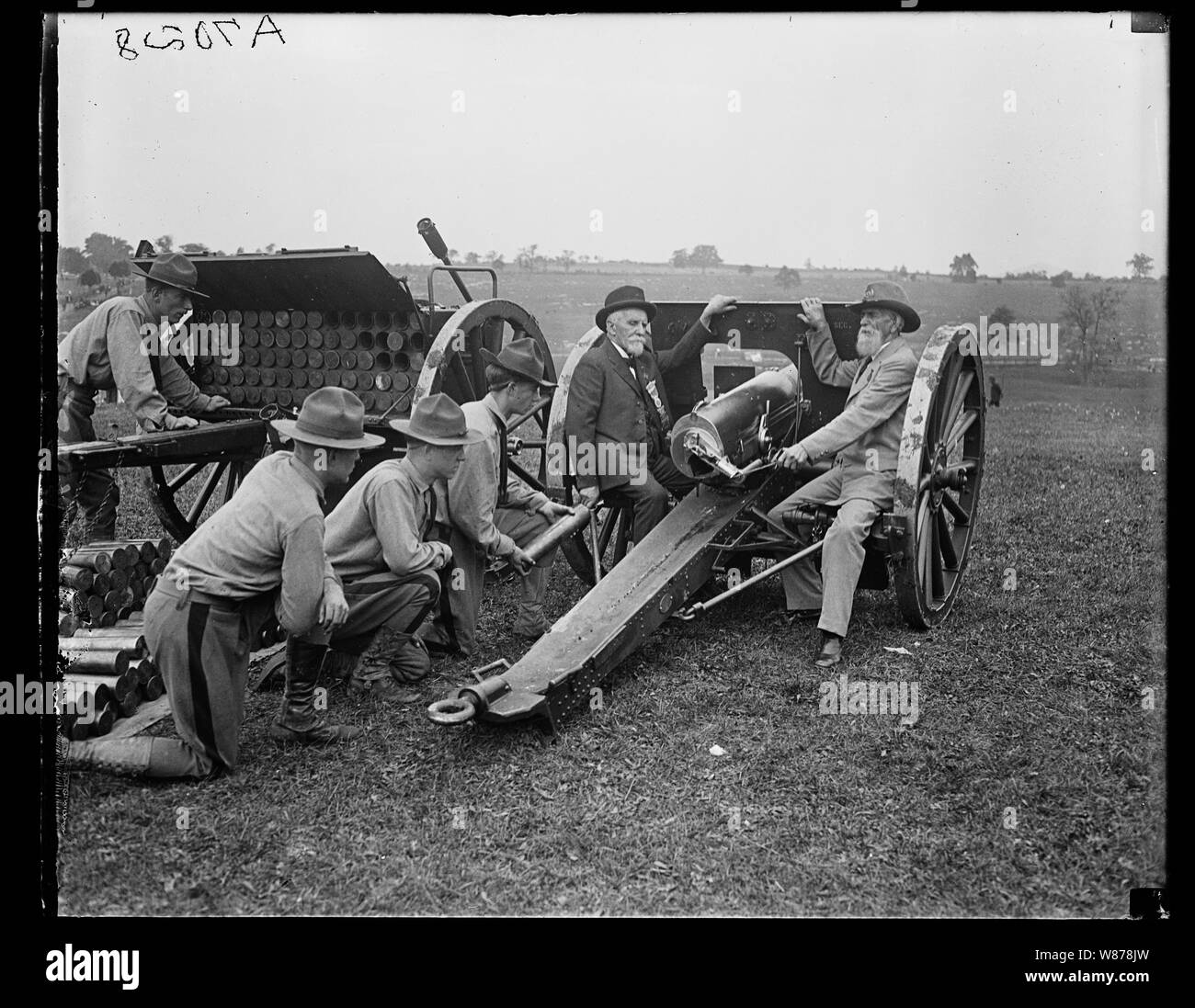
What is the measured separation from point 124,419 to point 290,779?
8.53 m

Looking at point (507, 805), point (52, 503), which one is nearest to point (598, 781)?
point (507, 805)

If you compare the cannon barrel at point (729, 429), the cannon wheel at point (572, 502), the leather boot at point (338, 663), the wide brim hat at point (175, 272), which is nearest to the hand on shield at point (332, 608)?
the leather boot at point (338, 663)

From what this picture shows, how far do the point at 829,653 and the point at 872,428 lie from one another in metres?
1.16

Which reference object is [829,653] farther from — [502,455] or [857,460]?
[502,455]

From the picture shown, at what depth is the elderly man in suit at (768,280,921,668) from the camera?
5129mm

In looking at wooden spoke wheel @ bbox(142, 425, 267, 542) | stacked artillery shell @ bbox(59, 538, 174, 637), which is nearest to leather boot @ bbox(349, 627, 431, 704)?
stacked artillery shell @ bbox(59, 538, 174, 637)

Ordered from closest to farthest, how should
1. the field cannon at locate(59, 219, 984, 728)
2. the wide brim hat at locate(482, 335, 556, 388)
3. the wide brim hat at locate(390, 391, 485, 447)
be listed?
the wide brim hat at locate(390, 391, 485, 447), the field cannon at locate(59, 219, 984, 728), the wide brim hat at locate(482, 335, 556, 388)

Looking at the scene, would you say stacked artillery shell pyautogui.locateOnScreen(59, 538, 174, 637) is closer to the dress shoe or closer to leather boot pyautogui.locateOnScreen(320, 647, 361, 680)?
leather boot pyautogui.locateOnScreen(320, 647, 361, 680)

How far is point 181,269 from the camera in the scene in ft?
19.7

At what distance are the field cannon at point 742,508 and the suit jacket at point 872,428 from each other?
156 millimetres

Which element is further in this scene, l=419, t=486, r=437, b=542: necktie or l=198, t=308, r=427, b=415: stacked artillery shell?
l=198, t=308, r=427, b=415: stacked artillery shell

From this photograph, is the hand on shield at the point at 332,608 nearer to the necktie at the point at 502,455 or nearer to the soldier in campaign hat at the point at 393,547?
the soldier in campaign hat at the point at 393,547

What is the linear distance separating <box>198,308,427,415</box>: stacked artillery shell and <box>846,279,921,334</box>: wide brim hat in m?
2.61

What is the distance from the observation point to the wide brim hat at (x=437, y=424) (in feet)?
14.8
